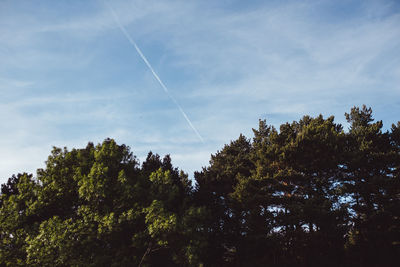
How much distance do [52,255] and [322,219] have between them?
992 inches

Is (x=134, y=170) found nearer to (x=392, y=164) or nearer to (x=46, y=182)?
(x=46, y=182)

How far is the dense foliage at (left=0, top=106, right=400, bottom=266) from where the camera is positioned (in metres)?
18.0

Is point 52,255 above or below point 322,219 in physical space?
below

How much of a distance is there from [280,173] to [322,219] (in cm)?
650

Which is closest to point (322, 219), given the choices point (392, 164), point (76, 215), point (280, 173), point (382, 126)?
point (280, 173)

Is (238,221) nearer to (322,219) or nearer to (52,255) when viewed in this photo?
(322,219)

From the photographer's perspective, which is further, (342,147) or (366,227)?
(342,147)

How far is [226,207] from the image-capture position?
3462cm

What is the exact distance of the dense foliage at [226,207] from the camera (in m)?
18.0

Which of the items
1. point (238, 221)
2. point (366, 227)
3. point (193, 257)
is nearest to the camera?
point (193, 257)

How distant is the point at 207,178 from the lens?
36688 millimetres

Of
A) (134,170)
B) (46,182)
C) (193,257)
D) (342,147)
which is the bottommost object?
(193,257)

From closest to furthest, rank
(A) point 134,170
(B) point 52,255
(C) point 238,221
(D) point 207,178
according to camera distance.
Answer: (B) point 52,255 < (A) point 134,170 < (C) point 238,221 < (D) point 207,178

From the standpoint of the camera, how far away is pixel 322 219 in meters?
25.4
